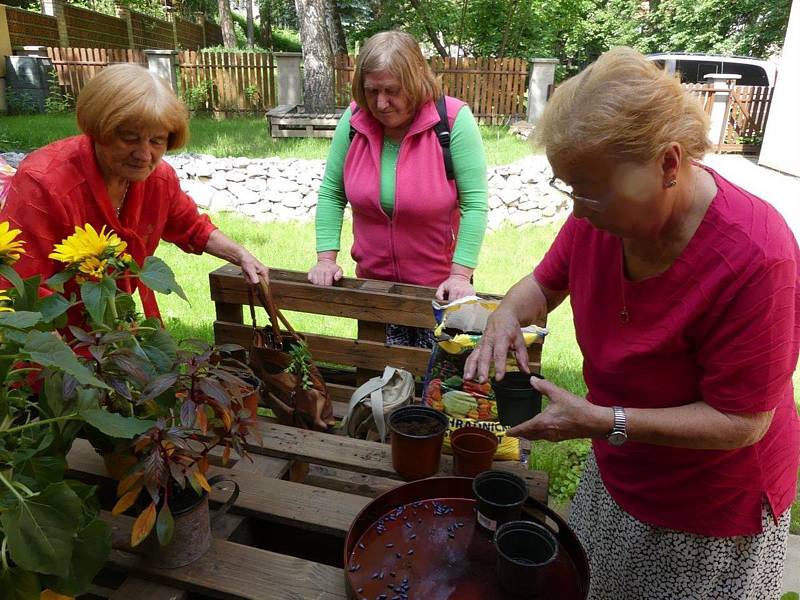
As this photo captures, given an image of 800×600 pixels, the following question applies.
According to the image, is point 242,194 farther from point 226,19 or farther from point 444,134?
point 226,19

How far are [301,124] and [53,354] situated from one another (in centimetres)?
1039

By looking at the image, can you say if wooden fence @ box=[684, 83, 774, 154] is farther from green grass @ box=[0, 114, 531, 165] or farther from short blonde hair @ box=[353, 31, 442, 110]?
short blonde hair @ box=[353, 31, 442, 110]

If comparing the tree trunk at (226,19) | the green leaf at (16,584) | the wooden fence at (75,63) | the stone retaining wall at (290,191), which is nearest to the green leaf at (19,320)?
the green leaf at (16,584)

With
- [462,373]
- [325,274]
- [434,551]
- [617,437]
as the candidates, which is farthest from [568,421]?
[325,274]

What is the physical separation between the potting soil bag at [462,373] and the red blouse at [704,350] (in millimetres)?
357

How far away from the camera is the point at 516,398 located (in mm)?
1566

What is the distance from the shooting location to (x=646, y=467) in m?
1.40

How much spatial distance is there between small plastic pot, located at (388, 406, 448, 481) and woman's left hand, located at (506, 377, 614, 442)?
1.14ft

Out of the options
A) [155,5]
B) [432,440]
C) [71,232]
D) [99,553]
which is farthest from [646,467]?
[155,5]

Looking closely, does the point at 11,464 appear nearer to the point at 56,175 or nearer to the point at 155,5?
the point at 56,175

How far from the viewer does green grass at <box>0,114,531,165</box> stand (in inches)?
352

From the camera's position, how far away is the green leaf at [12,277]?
118cm

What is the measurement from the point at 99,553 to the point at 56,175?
3.91 feet

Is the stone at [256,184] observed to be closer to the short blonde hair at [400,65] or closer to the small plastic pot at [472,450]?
the short blonde hair at [400,65]
